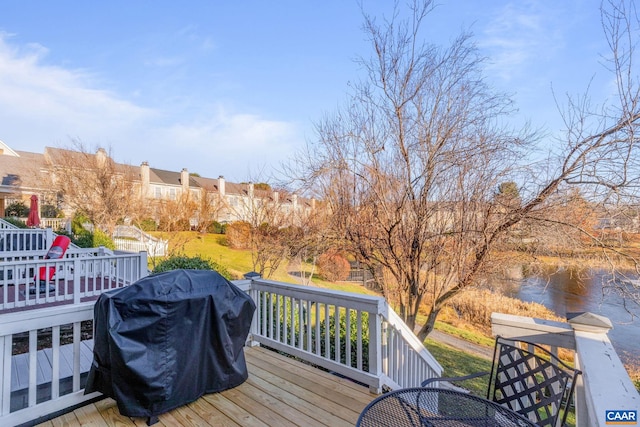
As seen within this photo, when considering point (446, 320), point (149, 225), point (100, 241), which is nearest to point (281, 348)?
point (446, 320)

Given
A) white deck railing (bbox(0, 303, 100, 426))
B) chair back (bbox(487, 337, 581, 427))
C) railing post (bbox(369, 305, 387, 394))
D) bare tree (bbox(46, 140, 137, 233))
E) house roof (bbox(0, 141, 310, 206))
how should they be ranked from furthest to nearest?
house roof (bbox(0, 141, 310, 206)) < bare tree (bbox(46, 140, 137, 233)) < railing post (bbox(369, 305, 387, 394)) < white deck railing (bbox(0, 303, 100, 426)) < chair back (bbox(487, 337, 581, 427))

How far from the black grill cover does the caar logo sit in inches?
83.6

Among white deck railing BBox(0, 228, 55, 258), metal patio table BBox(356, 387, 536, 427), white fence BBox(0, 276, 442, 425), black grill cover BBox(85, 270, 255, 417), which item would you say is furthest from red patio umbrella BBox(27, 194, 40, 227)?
metal patio table BBox(356, 387, 536, 427)

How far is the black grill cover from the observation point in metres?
1.98

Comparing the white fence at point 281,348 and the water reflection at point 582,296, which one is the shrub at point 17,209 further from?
the water reflection at point 582,296

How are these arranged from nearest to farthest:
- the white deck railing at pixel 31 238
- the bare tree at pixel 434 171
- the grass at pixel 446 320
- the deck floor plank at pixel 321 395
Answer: the deck floor plank at pixel 321 395
the bare tree at pixel 434 171
the grass at pixel 446 320
the white deck railing at pixel 31 238

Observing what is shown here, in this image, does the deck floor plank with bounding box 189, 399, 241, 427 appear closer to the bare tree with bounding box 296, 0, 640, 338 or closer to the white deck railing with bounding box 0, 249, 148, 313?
the bare tree with bounding box 296, 0, 640, 338

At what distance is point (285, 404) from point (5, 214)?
68.5ft

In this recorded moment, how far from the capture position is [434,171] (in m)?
4.71

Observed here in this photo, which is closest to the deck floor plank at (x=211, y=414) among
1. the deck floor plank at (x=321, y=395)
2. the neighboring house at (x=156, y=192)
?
the deck floor plank at (x=321, y=395)

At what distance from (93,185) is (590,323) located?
54.1 ft

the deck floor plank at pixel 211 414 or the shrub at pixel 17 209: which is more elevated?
the shrub at pixel 17 209

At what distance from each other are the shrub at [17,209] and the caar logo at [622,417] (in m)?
21.6

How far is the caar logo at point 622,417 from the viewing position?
969 mm
